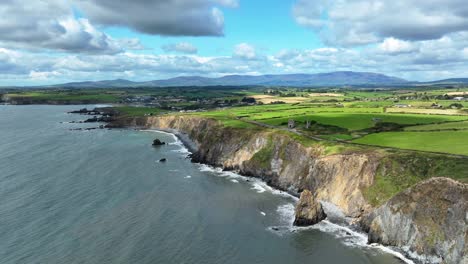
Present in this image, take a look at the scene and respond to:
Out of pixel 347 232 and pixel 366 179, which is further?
pixel 366 179

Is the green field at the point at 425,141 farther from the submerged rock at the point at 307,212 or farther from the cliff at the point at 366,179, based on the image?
the submerged rock at the point at 307,212

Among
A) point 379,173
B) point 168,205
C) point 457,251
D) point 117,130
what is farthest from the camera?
point 117,130

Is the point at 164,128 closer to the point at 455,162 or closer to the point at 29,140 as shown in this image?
the point at 29,140

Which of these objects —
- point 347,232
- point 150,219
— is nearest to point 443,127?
point 347,232

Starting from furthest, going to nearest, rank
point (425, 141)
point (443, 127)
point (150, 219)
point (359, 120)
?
point (359, 120) < point (443, 127) < point (425, 141) < point (150, 219)

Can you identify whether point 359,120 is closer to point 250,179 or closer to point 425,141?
point 425,141

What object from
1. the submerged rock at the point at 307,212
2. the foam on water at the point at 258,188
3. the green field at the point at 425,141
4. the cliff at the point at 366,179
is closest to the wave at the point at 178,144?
the cliff at the point at 366,179

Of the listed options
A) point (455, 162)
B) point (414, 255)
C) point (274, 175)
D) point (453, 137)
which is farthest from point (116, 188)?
point (453, 137)
